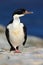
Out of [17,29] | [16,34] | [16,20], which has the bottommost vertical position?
[16,34]

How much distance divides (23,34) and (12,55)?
76cm

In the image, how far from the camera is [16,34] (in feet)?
31.5

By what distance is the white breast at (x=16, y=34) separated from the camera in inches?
375

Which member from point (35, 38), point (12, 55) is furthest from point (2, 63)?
point (35, 38)

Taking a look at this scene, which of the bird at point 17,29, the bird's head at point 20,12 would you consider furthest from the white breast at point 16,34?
the bird's head at point 20,12

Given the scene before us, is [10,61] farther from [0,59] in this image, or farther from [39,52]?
[39,52]

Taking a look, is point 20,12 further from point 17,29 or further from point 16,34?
point 16,34

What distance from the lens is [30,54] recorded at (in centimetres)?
915

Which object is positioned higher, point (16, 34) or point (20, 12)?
point (20, 12)

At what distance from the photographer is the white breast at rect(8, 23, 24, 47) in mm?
9536

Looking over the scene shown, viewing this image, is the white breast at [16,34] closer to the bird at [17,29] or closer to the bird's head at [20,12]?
the bird at [17,29]

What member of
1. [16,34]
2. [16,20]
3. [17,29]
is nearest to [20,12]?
[16,20]

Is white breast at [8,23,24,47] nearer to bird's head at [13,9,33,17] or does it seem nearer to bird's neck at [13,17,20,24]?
bird's neck at [13,17,20,24]

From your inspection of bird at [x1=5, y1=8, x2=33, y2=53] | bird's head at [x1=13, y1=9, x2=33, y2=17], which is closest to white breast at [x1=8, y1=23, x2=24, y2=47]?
bird at [x1=5, y1=8, x2=33, y2=53]
